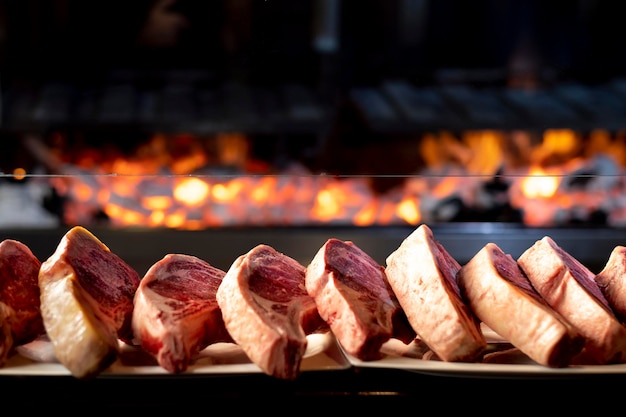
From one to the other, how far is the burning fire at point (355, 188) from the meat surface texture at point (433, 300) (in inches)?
77.0

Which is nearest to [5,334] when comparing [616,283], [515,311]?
[515,311]

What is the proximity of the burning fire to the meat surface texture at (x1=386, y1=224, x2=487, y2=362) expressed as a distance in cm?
196

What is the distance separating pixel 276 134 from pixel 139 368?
87.7 inches

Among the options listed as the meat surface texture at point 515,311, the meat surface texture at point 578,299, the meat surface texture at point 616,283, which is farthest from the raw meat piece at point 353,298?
the meat surface texture at point 616,283

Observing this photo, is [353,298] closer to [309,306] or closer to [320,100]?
[309,306]

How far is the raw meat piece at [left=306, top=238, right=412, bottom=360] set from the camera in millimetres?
1307

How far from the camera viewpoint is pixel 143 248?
319 centimetres

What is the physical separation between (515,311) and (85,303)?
2.58ft

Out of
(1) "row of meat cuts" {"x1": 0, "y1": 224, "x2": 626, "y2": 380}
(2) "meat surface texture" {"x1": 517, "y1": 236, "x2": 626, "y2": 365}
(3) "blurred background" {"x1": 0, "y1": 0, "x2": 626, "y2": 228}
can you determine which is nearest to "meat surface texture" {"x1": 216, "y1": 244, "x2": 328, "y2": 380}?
(1) "row of meat cuts" {"x1": 0, "y1": 224, "x2": 626, "y2": 380}

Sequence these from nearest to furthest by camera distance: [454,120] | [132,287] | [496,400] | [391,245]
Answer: [496,400] < [132,287] < [391,245] < [454,120]

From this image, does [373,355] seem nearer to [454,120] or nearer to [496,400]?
[496,400]

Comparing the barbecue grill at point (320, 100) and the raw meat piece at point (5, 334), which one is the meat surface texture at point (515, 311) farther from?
the barbecue grill at point (320, 100)

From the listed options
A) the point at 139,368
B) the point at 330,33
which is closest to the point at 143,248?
the point at 330,33

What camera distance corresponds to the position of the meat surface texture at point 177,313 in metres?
1.26
